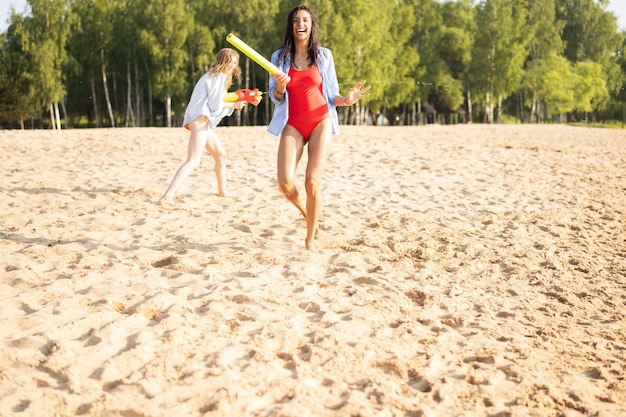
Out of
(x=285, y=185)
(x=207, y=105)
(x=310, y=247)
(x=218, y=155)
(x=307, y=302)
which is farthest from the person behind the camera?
(x=218, y=155)

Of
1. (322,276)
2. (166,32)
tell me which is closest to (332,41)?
(166,32)

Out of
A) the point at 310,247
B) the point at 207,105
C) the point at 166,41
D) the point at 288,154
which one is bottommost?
the point at 310,247

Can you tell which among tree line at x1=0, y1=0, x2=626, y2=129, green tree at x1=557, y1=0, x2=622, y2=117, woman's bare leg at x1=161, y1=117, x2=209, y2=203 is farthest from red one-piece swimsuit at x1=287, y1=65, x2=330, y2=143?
green tree at x1=557, y1=0, x2=622, y2=117

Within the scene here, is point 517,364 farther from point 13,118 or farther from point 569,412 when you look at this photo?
point 13,118

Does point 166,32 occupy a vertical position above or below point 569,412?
above

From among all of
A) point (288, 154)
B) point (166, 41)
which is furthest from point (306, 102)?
point (166, 41)

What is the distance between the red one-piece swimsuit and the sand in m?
1.16

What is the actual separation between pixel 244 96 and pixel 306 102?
184 cm

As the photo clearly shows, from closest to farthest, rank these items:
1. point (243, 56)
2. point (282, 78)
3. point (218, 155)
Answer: point (282, 78) → point (218, 155) → point (243, 56)

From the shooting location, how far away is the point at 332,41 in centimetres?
3703

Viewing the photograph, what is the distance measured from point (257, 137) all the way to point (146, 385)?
1372 cm

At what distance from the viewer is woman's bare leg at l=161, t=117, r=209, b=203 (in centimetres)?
745

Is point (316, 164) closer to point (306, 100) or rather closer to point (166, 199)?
point (306, 100)

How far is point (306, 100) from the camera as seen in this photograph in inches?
204
